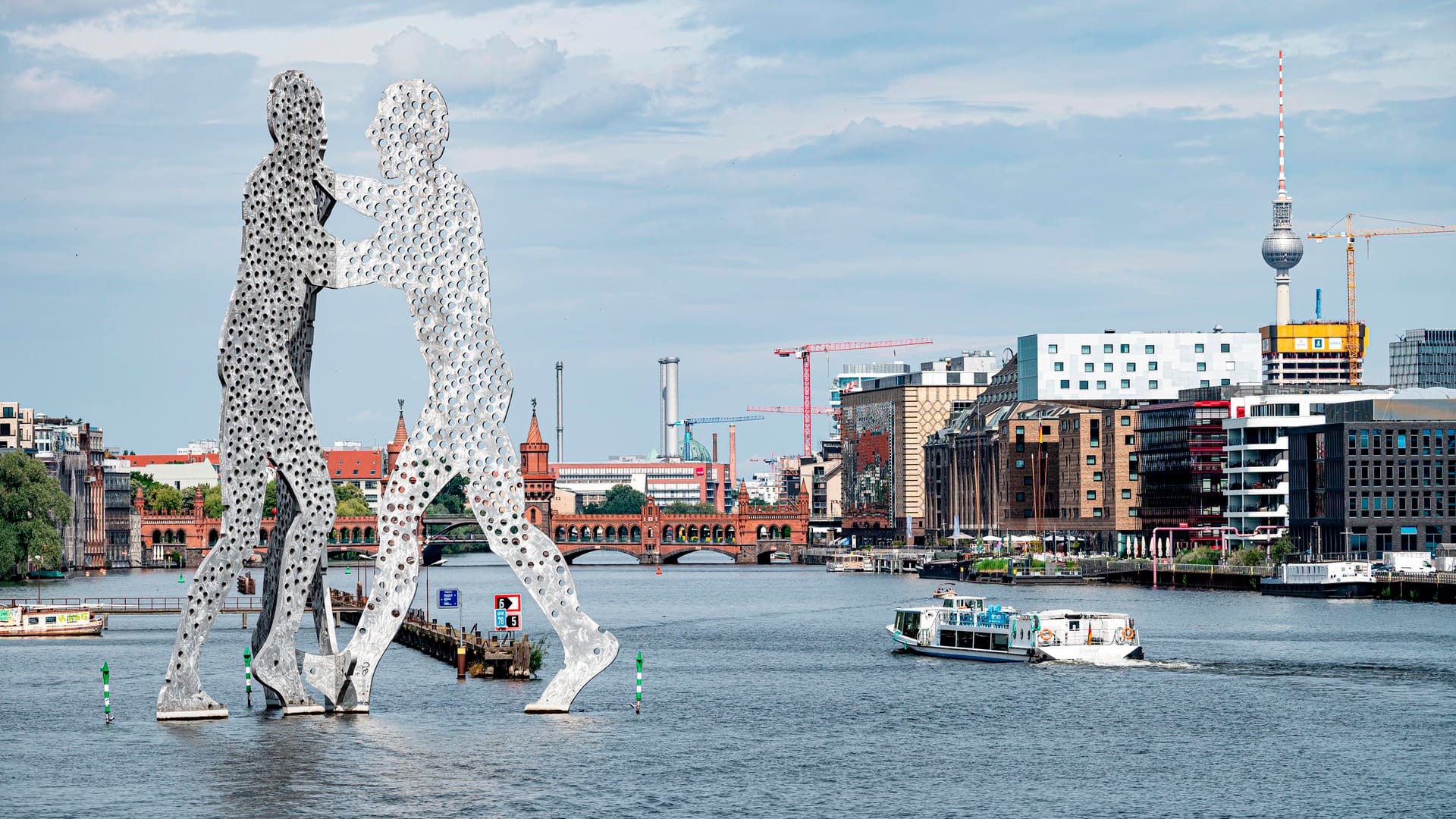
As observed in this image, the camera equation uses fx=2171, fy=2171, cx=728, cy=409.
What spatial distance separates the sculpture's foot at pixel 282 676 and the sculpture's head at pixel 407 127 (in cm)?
1414

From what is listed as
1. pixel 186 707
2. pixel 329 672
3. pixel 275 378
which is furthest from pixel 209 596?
pixel 275 378

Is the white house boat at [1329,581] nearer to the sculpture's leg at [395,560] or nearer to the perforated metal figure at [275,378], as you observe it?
the sculpture's leg at [395,560]

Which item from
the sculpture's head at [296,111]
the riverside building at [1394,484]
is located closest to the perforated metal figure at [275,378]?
the sculpture's head at [296,111]

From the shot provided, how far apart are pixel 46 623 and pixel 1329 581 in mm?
83648

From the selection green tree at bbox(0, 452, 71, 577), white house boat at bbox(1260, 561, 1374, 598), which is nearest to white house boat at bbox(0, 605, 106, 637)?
green tree at bbox(0, 452, 71, 577)

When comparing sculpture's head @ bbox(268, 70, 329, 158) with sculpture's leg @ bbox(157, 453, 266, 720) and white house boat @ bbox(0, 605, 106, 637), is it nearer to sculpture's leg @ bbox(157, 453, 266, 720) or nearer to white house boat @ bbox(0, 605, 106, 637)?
sculpture's leg @ bbox(157, 453, 266, 720)

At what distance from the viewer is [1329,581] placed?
14775 cm

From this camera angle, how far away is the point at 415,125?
6119cm

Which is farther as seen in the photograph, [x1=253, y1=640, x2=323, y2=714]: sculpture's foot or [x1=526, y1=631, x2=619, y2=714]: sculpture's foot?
[x1=253, y1=640, x2=323, y2=714]: sculpture's foot

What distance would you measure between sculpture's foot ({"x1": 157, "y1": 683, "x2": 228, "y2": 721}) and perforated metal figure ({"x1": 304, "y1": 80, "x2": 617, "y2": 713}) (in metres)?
4.88

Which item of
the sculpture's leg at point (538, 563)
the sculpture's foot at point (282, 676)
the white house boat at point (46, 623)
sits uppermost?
the sculpture's leg at point (538, 563)

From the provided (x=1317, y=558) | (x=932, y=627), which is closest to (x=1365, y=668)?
(x=932, y=627)

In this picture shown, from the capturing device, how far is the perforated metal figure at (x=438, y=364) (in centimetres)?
6122

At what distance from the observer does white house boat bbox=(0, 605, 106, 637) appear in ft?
375
